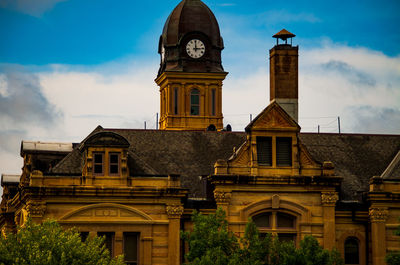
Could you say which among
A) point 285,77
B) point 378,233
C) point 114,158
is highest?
point 285,77

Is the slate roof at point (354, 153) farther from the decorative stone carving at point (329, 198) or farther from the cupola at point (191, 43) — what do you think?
Result: the cupola at point (191, 43)

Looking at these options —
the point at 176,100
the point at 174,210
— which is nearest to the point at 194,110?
the point at 176,100

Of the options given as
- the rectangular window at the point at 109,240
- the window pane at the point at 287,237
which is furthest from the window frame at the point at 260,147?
the rectangular window at the point at 109,240

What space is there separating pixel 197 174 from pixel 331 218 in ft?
26.9

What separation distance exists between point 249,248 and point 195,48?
3964 centimetres

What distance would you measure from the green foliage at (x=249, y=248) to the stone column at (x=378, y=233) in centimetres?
576

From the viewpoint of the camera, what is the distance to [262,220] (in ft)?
215

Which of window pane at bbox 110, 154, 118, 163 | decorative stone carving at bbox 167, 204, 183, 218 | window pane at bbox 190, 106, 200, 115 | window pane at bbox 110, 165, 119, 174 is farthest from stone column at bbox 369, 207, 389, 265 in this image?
window pane at bbox 190, 106, 200, 115

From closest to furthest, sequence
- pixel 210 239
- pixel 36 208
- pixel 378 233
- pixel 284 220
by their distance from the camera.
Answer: pixel 210 239 → pixel 36 208 → pixel 378 233 → pixel 284 220

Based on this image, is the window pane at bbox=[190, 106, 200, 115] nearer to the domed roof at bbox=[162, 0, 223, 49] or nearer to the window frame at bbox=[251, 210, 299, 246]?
the domed roof at bbox=[162, 0, 223, 49]

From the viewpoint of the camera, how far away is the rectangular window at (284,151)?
65750mm

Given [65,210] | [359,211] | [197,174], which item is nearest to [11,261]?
[65,210]

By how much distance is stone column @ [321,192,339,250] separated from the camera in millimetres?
65125

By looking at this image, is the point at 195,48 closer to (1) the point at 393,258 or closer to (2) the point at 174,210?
(2) the point at 174,210
